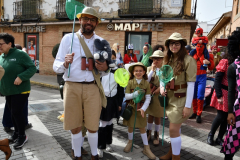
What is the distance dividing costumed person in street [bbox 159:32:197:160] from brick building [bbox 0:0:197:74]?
336 inches

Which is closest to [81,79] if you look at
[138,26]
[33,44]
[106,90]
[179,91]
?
Answer: [106,90]

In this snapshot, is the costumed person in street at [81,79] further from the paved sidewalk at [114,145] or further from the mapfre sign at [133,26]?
the mapfre sign at [133,26]

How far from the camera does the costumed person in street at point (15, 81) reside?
3.46 metres

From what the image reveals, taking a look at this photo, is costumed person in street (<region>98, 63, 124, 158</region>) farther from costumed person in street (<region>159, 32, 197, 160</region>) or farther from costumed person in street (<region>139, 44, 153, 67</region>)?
costumed person in street (<region>139, 44, 153, 67</region>)

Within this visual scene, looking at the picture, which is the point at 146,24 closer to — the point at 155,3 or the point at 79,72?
the point at 155,3

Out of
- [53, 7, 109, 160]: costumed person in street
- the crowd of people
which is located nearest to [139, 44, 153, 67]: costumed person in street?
the crowd of people

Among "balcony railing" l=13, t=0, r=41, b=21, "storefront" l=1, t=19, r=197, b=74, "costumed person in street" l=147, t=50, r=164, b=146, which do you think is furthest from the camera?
"balcony railing" l=13, t=0, r=41, b=21

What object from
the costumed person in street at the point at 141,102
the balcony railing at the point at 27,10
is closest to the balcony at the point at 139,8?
the balcony railing at the point at 27,10

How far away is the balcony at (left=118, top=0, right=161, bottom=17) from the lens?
11531 mm

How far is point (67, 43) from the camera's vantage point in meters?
2.72

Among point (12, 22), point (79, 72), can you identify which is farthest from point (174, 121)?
point (12, 22)

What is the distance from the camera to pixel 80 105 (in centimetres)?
273

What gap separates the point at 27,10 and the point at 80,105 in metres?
15.8

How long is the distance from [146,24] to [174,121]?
31.8 feet
